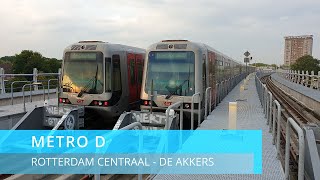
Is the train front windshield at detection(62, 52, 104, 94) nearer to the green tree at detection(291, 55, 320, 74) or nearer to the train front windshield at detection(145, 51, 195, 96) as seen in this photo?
the train front windshield at detection(145, 51, 195, 96)

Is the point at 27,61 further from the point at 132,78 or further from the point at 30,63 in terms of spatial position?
the point at 132,78

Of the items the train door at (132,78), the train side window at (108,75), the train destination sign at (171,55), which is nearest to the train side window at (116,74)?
the train side window at (108,75)

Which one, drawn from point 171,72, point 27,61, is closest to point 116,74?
point 171,72

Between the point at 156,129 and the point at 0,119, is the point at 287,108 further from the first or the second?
the point at 0,119

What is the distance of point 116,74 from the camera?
12.7 m

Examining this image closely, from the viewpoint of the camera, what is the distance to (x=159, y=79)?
473 inches

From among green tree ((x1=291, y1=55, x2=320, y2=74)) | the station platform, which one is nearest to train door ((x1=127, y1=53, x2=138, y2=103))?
the station platform

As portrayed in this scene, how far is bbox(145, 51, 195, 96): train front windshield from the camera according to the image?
1181cm

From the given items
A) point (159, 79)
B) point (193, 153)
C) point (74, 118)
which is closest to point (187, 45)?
point (159, 79)

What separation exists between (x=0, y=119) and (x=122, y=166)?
5954 mm

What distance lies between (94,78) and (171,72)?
285cm

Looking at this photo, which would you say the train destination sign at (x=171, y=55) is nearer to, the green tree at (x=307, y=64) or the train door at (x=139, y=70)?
the train door at (x=139, y=70)

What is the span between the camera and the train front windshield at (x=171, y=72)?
11812 millimetres

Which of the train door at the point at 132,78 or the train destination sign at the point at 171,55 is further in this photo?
the train door at the point at 132,78
